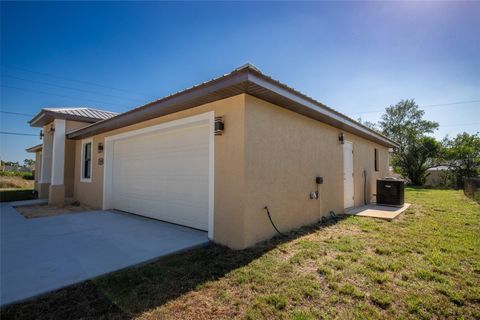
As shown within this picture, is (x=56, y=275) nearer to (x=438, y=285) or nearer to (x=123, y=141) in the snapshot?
(x=438, y=285)

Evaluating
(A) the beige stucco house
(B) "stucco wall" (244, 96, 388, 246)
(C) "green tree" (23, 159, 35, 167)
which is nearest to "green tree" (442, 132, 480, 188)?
(A) the beige stucco house

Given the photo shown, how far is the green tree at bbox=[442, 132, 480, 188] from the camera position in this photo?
2066cm

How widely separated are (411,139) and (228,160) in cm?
2714

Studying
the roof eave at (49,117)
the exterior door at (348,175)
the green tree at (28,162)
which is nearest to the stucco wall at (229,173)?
the exterior door at (348,175)

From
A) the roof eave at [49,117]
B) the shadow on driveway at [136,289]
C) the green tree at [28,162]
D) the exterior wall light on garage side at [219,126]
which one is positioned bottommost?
the shadow on driveway at [136,289]

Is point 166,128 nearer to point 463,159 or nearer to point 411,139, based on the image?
point 411,139

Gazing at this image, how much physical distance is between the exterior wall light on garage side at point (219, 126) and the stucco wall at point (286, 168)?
20.5 inches

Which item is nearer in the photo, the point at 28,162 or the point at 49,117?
the point at 49,117

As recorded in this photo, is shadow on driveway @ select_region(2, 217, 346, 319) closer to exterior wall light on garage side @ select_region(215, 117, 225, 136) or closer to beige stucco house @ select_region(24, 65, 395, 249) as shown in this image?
beige stucco house @ select_region(24, 65, 395, 249)

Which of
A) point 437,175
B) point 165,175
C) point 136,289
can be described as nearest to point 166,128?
point 165,175

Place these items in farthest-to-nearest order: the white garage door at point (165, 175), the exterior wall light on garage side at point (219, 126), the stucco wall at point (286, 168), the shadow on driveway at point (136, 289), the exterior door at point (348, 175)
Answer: the exterior door at point (348, 175)
the white garage door at point (165, 175)
the exterior wall light on garage side at point (219, 126)
the stucco wall at point (286, 168)
the shadow on driveway at point (136, 289)

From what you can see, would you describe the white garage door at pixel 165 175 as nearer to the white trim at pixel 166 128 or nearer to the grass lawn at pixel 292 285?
the white trim at pixel 166 128

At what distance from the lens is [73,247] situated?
417 cm

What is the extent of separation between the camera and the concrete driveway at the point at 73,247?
2.91 meters
